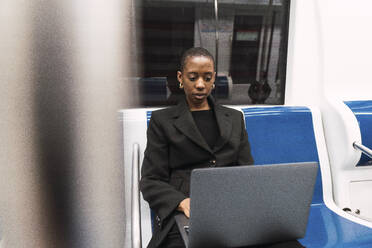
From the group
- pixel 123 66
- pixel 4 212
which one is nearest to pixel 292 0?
pixel 123 66

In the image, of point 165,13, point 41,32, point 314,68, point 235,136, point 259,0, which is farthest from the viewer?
point 165,13

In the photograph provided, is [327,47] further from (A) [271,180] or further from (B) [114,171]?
(B) [114,171]

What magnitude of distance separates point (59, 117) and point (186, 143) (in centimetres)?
99

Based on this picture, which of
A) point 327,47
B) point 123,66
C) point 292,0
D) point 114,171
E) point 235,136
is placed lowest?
point 235,136

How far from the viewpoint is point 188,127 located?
136 cm

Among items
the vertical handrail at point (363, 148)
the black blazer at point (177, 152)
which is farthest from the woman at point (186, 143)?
the vertical handrail at point (363, 148)

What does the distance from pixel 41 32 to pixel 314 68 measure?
210cm

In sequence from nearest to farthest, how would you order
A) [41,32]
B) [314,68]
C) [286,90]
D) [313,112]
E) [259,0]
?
1. [41,32]
2. [313,112]
3. [314,68]
4. [286,90]
5. [259,0]

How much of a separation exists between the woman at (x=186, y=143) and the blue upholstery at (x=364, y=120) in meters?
0.91

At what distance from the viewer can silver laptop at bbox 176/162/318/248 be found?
0.75 meters

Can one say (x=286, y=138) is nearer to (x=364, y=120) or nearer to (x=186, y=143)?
(x=364, y=120)

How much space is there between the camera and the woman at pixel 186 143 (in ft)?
4.18

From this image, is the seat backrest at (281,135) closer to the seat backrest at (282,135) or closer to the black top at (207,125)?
the seat backrest at (282,135)

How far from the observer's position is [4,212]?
401mm
